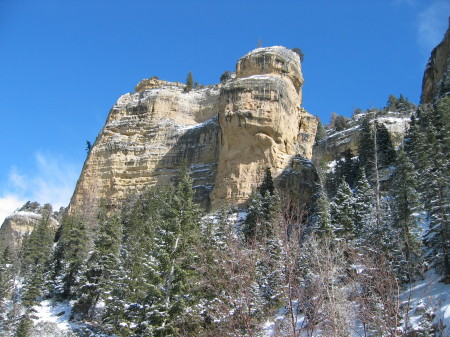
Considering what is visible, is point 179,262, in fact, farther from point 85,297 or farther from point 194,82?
point 194,82

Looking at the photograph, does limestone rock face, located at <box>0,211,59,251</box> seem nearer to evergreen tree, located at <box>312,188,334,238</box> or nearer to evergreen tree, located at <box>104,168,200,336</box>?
evergreen tree, located at <box>104,168,200,336</box>

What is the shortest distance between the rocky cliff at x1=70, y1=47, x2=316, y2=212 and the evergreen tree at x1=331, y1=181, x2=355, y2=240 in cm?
2125

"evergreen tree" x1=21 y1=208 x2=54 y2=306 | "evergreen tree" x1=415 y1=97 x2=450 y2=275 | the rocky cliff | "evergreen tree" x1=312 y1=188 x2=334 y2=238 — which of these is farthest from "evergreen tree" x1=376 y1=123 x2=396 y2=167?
"evergreen tree" x1=21 y1=208 x2=54 y2=306

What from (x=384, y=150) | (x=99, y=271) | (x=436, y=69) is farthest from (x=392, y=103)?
(x=99, y=271)

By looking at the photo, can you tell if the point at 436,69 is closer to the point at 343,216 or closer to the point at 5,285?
the point at 343,216

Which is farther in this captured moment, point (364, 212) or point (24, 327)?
point (364, 212)

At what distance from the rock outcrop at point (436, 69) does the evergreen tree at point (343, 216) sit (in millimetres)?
28124

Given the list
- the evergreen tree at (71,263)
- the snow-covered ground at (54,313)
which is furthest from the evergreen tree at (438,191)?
the evergreen tree at (71,263)

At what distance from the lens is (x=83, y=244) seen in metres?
42.2

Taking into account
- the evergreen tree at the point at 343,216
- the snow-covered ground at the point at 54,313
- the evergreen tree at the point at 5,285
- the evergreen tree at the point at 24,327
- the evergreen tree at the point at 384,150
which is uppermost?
the evergreen tree at the point at 384,150

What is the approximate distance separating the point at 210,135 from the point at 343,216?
3948 cm

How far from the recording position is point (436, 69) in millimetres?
62625

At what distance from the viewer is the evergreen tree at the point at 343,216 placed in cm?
3169

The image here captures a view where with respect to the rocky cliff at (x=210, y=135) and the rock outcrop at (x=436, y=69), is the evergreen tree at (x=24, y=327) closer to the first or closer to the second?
the rocky cliff at (x=210, y=135)
